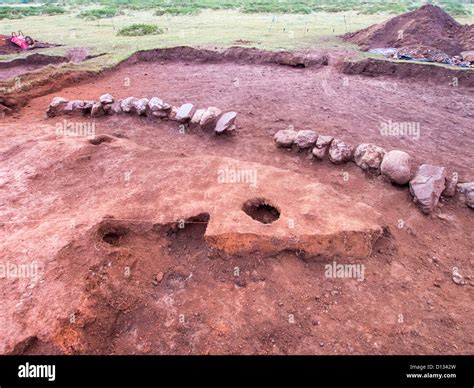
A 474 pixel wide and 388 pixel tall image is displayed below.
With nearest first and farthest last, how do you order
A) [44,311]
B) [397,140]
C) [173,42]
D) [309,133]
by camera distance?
1. [44,311]
2. [309,133]
3. [397,140]
4. [173,42]

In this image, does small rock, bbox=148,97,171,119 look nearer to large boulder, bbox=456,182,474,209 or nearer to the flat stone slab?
the flat stone slab

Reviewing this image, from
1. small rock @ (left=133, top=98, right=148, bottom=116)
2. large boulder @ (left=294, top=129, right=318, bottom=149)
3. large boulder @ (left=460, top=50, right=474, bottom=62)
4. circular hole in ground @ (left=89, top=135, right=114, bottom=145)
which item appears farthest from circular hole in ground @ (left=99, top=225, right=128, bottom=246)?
large boulder @ (left=460, top=50, right=474, bottom=62)

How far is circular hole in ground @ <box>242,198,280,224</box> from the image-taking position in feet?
14.5

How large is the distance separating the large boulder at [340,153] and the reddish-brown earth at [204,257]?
115mm

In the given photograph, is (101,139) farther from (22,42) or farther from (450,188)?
(22,42)

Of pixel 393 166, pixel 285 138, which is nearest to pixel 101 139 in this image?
pixel 285 138

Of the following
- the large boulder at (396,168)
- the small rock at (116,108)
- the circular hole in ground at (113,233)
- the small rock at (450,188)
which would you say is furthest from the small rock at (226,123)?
the small rock at (450,188)

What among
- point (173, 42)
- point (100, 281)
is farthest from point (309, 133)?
point (173, 42)

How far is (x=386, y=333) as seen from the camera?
318 cm

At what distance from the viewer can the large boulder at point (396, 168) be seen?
5039 millimetres

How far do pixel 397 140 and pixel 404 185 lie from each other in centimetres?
162

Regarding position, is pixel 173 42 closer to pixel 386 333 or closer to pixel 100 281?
pixel 100 281

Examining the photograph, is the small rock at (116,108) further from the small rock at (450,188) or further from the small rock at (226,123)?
the small rock at (450,188)
